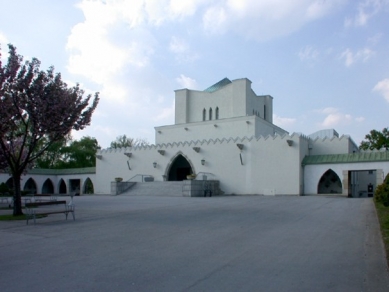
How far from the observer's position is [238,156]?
3212 cm

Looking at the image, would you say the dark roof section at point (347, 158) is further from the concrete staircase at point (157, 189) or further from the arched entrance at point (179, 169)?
the arched entrance at point (179, 169)

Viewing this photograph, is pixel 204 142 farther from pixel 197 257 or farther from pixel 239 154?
pixel 197 257

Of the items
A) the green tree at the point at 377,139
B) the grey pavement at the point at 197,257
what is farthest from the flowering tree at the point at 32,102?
the green tree at the point at 377,139

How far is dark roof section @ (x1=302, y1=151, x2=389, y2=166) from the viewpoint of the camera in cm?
2629

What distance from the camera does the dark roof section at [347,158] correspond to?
2629 centimetres

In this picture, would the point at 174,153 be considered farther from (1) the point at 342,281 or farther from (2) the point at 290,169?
(1) the point at 342,281

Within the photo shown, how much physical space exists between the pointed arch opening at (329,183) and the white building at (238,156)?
69 millimetres

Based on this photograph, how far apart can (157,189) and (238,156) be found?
25.1 feet

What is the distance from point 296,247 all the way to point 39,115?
1082 cm

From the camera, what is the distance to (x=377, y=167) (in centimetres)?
2603

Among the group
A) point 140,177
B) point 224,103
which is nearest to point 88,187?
point 140,177

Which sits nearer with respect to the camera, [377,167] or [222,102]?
[377,167]

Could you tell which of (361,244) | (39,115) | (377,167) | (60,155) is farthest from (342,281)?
(60,155)

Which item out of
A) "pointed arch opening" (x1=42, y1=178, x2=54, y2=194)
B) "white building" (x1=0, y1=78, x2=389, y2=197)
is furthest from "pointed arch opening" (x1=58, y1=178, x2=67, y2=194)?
"pointed arch opening" (x1=42, y1=178, x2=54, y2=194)
